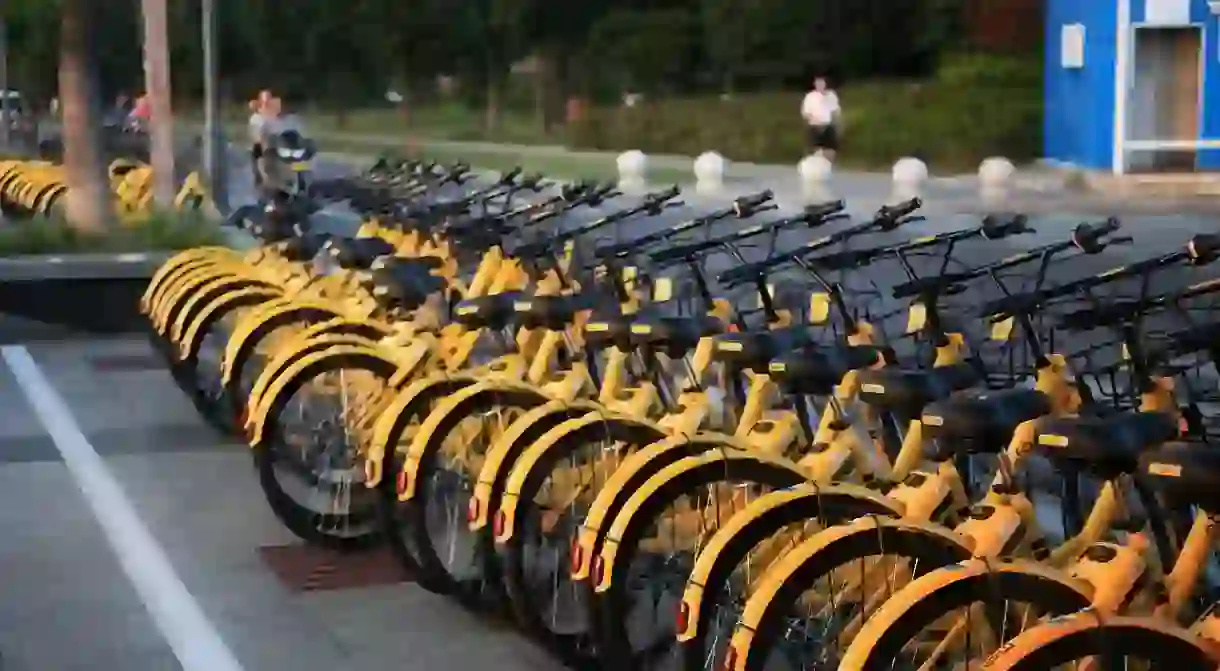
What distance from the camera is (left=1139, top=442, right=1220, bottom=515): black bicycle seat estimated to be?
11.3ft

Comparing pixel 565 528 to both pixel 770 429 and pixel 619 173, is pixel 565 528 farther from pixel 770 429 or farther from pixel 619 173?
pixel 619 173

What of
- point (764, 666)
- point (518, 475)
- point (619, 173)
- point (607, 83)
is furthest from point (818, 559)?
point (607, 83)

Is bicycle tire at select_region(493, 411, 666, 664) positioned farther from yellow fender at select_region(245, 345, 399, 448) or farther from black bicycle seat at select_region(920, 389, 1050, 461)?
yellow fender at select_region(245, 345, 399, 448)

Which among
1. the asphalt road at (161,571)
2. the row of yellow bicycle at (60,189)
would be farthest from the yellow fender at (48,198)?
the asphalt road at (161,571)

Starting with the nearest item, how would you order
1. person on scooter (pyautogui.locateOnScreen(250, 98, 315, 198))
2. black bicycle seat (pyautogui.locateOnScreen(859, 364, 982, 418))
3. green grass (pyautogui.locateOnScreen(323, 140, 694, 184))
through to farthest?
black bicycle seat (pyautogui.locateOnScreen(859, 364, 982, 418)), person on scooter (pyautogui.locateOnScreen(250, 98, 315, 198)), green grass (pyautogui.locateOnScreen(323, 140, 694, 184))

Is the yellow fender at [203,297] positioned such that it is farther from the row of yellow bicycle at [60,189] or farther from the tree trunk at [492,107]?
the tree trunk at [492,107]

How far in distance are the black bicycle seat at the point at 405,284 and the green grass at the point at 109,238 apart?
270 inches

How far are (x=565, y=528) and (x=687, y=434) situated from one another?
51 centimetres

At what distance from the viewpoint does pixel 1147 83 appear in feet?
79.9

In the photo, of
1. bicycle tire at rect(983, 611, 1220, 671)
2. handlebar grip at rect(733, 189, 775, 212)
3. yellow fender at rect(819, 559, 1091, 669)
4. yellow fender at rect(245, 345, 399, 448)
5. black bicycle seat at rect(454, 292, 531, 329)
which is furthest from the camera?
handlebar grip at rect(733, 189, 775, 212)

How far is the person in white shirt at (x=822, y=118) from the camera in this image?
1006 inches

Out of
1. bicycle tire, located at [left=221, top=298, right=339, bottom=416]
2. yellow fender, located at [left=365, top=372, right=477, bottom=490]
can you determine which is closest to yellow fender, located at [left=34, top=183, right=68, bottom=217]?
bicycle tire, located at [left=221, top=298, right=339, bottom=416]

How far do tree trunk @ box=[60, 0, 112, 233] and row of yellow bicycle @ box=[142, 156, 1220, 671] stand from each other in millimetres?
6961

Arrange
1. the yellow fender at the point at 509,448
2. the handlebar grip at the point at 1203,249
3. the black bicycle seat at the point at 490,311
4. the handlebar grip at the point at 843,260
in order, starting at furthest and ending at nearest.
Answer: the black bicycle seat at the point at 490,311 < the handlebar grip at the point at 843,260 < the yellow fender at the point at 509,448 < the handlebar grip at the point at 1203,249
